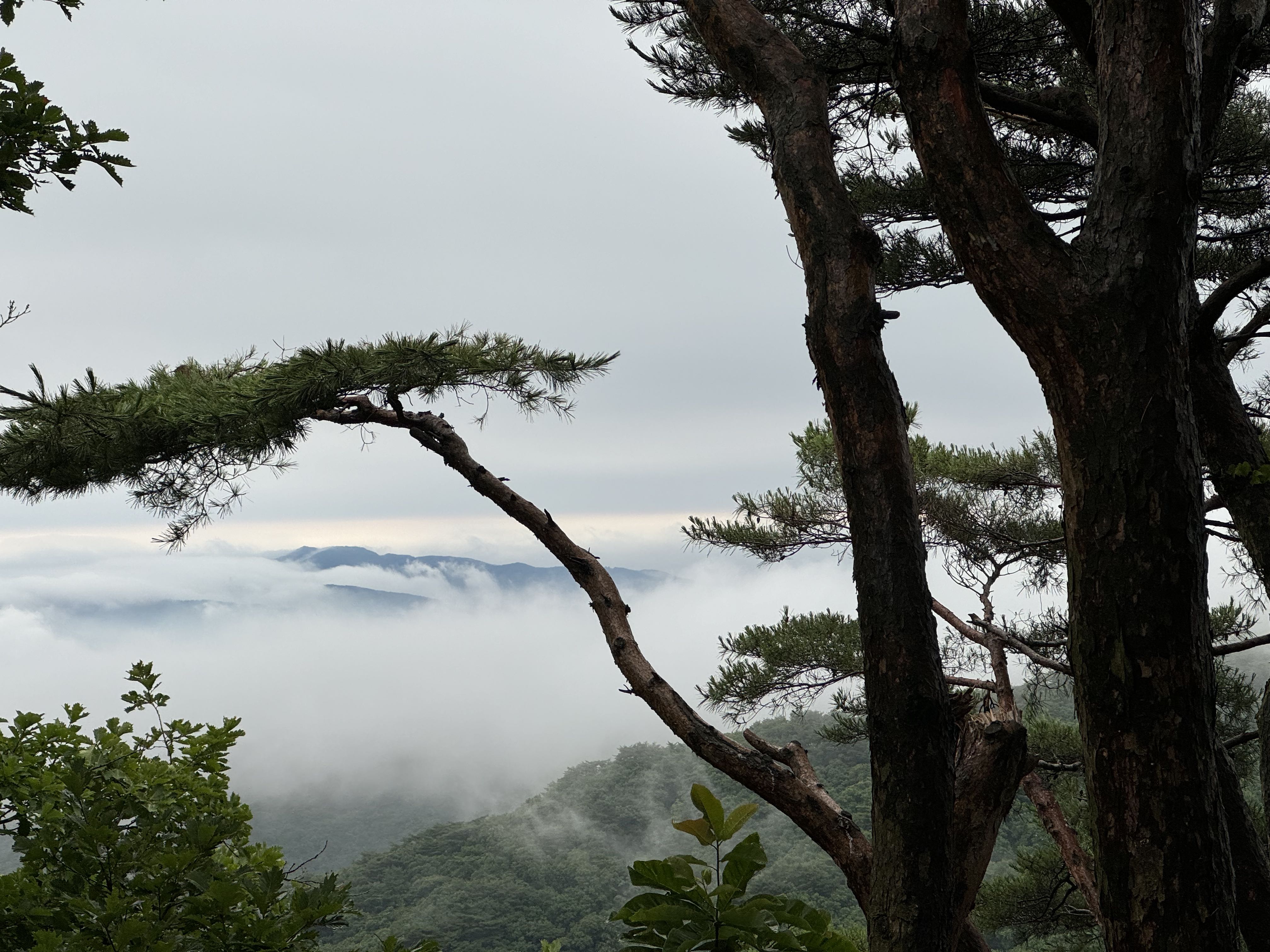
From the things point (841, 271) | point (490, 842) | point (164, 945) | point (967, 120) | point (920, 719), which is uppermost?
point (967, 120)

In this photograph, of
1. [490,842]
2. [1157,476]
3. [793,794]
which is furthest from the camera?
[490,842]

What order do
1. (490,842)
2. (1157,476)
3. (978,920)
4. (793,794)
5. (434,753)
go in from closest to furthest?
(1157,476) < (793,794) < (978,920) < (490,842) < (434,753)

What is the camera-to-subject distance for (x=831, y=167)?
224 cm

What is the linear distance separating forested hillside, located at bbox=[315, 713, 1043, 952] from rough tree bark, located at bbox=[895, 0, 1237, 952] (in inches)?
338

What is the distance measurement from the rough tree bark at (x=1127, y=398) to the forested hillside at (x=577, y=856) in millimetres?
8575

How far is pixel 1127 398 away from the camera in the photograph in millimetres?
1782

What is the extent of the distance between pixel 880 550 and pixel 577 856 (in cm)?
1697

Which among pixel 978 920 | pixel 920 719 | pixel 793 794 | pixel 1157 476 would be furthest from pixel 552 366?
pixel 978 920

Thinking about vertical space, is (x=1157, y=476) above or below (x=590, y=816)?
above

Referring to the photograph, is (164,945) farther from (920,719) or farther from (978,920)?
(978,920)

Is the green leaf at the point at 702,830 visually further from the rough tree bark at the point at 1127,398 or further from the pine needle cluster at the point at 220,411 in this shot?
the pine needle cluster at the point at 220,411

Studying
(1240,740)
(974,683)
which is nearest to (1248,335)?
(1240,740)

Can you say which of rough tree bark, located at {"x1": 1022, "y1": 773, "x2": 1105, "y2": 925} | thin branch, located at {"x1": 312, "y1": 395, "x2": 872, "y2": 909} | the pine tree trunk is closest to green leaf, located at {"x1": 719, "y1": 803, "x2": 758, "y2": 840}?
the pine tree trunk

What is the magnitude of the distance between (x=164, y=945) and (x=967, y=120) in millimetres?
2023
